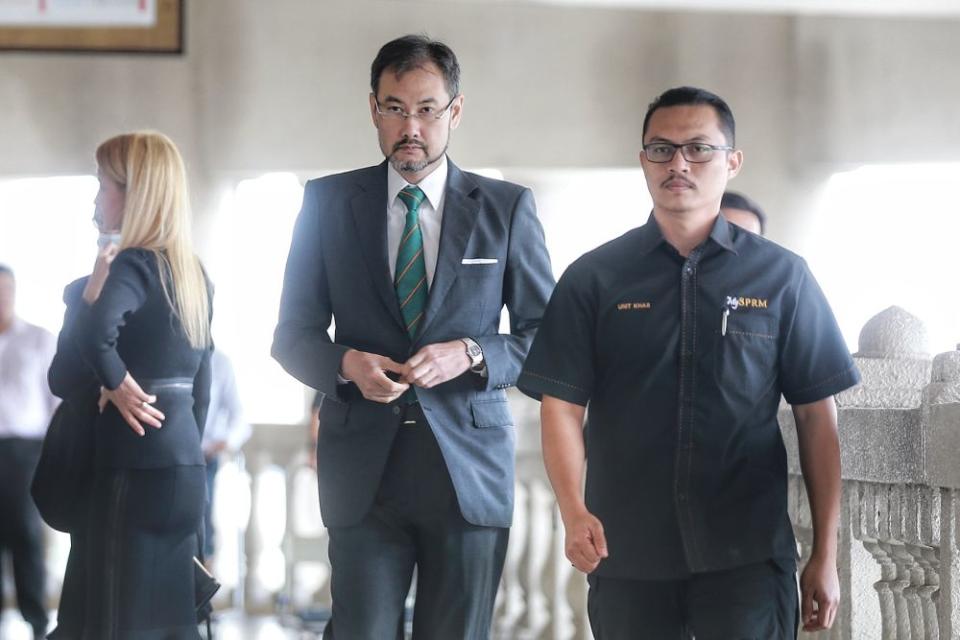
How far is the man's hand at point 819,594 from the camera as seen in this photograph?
219 cm

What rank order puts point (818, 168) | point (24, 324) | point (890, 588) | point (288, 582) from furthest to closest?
point (818, 168) → point (288, 582) → point (24, 324) → point (890, 588)

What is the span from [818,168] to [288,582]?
13.1 feet

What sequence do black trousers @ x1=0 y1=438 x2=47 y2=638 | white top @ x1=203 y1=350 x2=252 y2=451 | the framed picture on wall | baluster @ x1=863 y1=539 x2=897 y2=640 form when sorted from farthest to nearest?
the framed picture on wall, white top @ x1=203 y1=350 x2=252 y2=451, black trousers @ x1=0 y1=438 x2=47 y2=638, baluster @ x1=863 y1=539 x2=897 y2=640

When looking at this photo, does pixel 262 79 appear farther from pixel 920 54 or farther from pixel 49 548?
pixel 920 54

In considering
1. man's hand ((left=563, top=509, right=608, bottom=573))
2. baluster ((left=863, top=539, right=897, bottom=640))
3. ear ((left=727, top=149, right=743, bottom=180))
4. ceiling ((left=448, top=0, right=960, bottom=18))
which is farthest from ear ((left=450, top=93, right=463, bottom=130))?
ceiling ((left=448, top=0, right=960, bottom=18))

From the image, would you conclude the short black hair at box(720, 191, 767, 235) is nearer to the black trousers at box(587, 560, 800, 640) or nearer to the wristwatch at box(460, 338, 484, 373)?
the wristwatch at box(460, 338, 484, 373)

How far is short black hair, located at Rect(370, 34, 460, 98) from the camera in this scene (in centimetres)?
248

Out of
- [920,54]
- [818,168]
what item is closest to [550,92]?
[818,168]

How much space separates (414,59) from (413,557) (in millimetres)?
861

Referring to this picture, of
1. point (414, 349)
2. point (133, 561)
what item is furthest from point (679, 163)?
point (133, 561)

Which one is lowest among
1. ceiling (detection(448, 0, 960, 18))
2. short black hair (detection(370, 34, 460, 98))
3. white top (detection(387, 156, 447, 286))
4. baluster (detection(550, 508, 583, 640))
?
baluster (detection(550, 508, 583, 640))

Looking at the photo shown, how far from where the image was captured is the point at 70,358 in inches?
124

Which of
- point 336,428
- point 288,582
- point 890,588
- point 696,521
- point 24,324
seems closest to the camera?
point 696,521

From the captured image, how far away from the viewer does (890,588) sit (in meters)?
3.11
